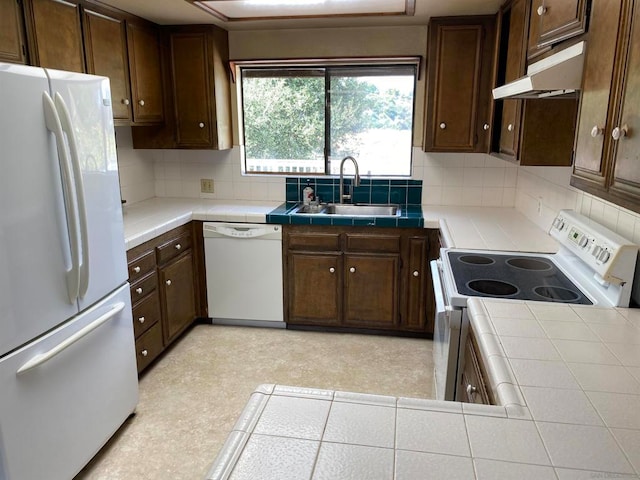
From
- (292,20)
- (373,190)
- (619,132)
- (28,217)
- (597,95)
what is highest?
(292,20)

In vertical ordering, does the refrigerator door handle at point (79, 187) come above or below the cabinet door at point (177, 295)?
above

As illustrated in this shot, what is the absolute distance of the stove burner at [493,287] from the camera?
1.92 m

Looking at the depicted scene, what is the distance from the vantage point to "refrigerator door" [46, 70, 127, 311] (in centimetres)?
189

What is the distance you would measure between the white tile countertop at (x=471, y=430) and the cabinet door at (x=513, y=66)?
1.50m

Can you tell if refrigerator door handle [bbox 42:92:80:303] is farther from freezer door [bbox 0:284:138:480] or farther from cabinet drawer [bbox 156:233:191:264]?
cabinet drawer [bbox 156:233:191:264]

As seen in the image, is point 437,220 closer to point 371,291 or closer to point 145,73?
point 371,291

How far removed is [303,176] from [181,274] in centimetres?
120

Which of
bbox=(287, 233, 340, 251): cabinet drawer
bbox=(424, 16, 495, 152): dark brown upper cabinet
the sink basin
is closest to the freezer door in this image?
bbox=(287, 233, 340, 251): cabinet drawer

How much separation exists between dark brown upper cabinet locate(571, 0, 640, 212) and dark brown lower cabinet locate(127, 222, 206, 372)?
2.24m

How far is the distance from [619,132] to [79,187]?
181cm

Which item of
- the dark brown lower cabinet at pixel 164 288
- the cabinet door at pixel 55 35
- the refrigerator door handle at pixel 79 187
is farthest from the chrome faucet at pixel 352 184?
the refrigerator door handle at pixel 79 187

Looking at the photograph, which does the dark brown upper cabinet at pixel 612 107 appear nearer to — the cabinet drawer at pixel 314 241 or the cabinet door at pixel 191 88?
the cabinet drawer at pixel 314 241

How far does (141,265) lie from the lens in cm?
284

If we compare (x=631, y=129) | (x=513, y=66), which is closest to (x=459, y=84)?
(x=513, y=66)
